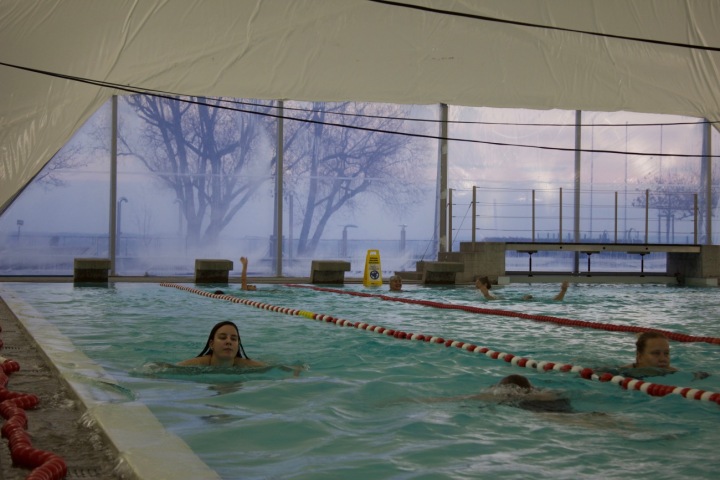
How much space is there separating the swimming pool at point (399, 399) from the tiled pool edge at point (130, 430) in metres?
0.15

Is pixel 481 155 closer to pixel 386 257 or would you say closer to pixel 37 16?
pixel 386 257

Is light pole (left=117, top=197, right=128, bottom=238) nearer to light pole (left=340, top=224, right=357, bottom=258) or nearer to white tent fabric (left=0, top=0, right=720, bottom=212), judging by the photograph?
light pole (left=340, top=224, right=357, bottom=258)

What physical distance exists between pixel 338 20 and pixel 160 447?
24.0 ft

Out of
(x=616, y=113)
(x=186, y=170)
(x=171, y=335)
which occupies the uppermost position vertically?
(x=616, y=113)

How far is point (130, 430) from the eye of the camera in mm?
3062

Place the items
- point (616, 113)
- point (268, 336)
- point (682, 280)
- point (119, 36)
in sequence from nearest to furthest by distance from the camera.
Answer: point (268, 336) < point (119, 36) < point (682, 280) < point (616, 113)

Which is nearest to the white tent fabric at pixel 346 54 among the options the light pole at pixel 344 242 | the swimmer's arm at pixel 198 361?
the swimmer's arm at pixel 198 361

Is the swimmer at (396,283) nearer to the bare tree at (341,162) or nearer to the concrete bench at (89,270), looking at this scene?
the bare tree at (341,162)

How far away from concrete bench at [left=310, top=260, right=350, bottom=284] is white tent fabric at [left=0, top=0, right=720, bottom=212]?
157 inches

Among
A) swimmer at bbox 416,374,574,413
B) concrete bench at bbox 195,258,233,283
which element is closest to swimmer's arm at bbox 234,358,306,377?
swimmer at bbox 416,374,574,413

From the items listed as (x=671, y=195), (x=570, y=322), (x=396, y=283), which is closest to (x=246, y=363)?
(x=570, y=322)

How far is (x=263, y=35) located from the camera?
9742 mm

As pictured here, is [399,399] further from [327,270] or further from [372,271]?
[372,271]

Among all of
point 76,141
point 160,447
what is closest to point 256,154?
point 76,141
